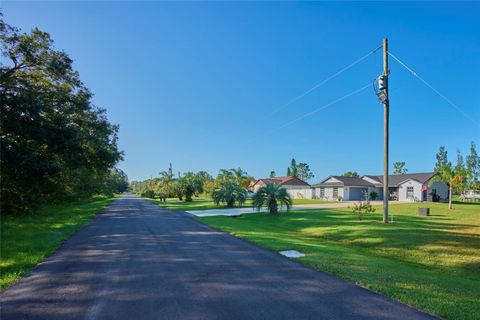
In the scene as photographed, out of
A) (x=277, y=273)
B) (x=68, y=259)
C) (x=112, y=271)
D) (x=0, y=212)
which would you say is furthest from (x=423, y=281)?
(x=0, y=212)

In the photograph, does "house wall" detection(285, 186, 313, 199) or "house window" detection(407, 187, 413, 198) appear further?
"house wall" detection(285, 186, 313, 199)

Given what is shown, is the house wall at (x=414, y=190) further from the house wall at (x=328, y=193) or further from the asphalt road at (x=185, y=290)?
the asphalt road at (x=185, y=290)

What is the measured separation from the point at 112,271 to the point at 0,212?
17305 millimetres

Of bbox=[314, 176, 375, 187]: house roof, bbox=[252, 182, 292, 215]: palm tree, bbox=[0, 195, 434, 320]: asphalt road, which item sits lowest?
bbox=[0, 195, 434, 320]: asphalt road

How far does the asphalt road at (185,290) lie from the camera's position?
13.9 ft

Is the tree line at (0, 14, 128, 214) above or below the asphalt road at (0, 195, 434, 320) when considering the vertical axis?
above

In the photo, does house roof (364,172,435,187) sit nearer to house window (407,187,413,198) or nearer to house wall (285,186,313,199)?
house window (407,187,413,198)

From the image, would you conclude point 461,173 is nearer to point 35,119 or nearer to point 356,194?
point 356,194

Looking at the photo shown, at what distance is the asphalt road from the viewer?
4.23 meters

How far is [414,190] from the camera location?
42.5m

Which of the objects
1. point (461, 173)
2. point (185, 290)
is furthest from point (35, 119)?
point (461, 173)

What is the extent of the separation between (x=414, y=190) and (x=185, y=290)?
45.2m

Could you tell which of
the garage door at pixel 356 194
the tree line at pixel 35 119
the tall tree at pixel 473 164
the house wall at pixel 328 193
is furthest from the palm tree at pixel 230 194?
the tall tree at pixel 473 164

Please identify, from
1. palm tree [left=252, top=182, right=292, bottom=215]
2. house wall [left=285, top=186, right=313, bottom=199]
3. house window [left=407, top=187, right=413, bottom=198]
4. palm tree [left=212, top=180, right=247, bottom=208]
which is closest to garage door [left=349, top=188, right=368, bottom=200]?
house window [left=407, top=187, right=413, bottom=198]
